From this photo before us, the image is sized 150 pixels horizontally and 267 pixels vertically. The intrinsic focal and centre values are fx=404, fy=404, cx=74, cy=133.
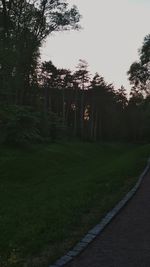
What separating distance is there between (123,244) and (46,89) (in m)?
62.0

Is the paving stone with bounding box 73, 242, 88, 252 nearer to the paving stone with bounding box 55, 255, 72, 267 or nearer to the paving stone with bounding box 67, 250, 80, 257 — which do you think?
the paving stone with bounding box 67, 250, 80, 257

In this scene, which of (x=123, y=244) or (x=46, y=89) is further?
(x=46, y=89)

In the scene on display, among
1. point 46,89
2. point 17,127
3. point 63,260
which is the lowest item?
point 63,260

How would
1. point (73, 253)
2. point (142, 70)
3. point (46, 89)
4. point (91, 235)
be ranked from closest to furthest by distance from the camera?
1. point (73, 253)
2. point (91, 235)
3. point (142, 70)
4. point (46, 89)

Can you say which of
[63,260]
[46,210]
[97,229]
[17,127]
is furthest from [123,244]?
[17,127]

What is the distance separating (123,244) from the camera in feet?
24.3

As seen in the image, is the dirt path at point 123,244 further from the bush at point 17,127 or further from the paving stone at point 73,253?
the bush at point 17,127

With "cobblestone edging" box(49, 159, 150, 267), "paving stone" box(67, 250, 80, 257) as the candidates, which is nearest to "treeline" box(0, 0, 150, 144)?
"cobblestone edging" box(49, 159, 150, 267)

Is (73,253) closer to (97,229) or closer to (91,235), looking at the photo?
(91,235)

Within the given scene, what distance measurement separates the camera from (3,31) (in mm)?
26859

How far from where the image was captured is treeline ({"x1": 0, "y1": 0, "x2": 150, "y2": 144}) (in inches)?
1105

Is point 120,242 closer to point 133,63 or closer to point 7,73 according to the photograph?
point 7,73

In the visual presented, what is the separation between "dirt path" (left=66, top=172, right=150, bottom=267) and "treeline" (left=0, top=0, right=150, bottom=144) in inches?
521

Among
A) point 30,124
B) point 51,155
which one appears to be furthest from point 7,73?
point 30,124
